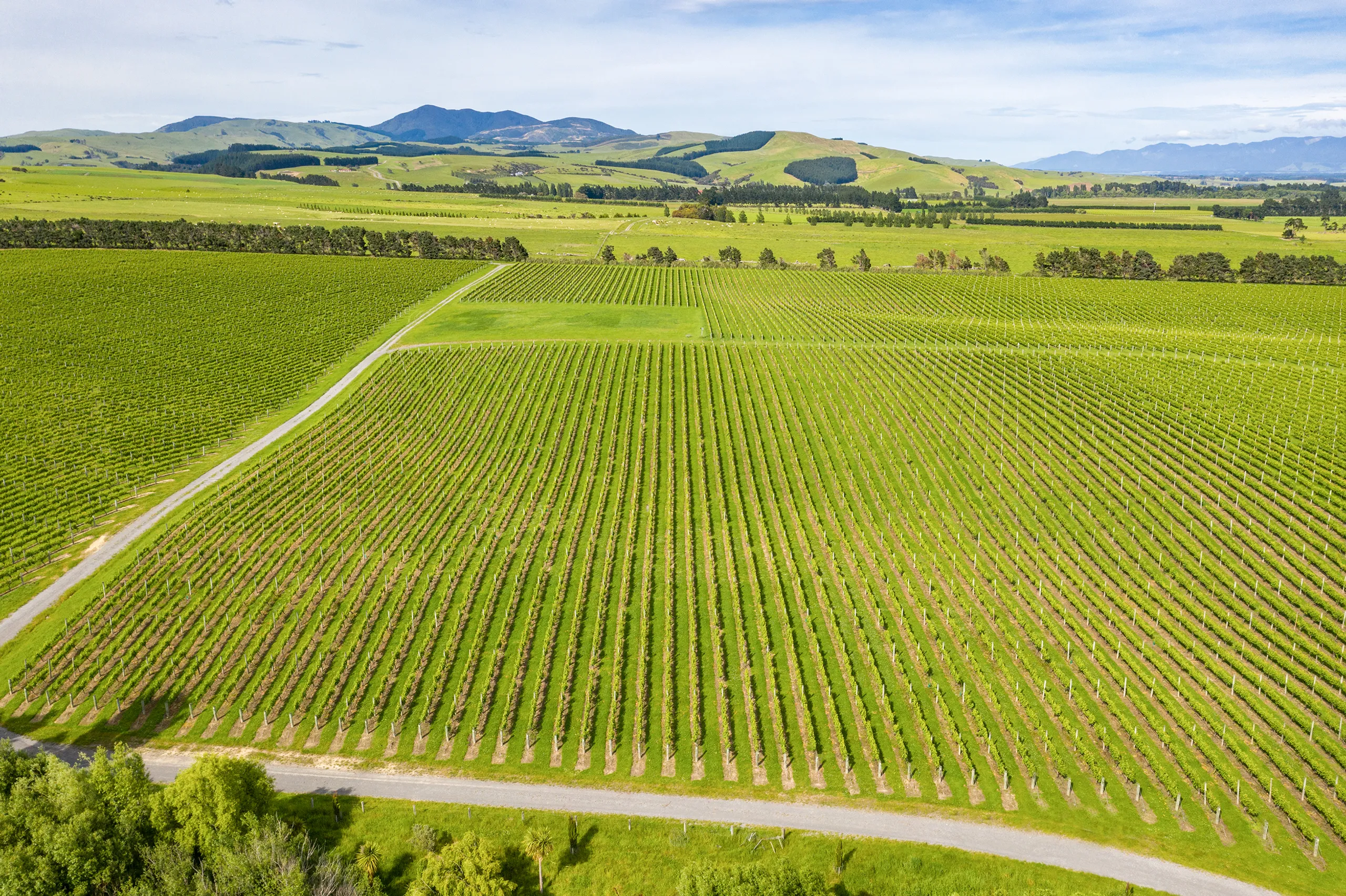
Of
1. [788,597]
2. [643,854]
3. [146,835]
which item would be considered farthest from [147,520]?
[643,854]

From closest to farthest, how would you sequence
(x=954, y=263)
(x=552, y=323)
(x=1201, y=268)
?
(x=552, y=323), (x=1201, y=268), (x=954, y=263)

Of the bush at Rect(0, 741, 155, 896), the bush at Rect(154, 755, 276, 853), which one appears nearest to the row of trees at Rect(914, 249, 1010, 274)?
the bush at Rect(154, 755, 276, 853)

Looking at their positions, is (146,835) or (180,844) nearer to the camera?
(180,844)

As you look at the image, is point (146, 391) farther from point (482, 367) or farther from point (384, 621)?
point (384, 621)

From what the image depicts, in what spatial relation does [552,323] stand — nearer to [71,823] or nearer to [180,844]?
[180,844]

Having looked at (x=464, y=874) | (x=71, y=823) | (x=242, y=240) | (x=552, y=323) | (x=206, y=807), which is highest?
(x=242, y=240)

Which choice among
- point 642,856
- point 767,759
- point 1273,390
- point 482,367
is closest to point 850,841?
point 767,759
